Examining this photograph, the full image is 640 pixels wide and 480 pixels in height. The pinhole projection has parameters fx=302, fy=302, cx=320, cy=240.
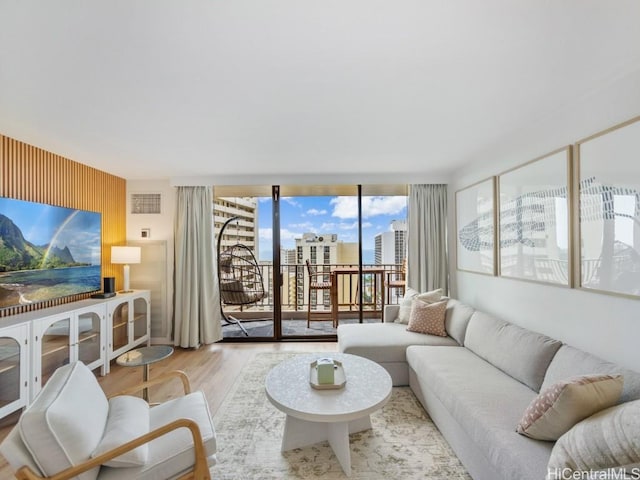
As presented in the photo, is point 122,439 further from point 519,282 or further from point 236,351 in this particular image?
point 519,282

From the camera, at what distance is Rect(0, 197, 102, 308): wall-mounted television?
2.56 meters

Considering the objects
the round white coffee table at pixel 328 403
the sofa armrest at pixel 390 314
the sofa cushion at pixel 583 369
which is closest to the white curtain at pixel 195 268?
the round white coffee table at pixel 328 403

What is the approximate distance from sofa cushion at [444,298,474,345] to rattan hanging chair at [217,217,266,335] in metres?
2.82

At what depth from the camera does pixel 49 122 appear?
2.35 meters

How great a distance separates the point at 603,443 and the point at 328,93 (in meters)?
2.16

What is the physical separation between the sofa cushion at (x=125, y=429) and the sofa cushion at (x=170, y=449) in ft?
0.12

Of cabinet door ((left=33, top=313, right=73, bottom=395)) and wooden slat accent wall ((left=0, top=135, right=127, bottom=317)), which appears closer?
cabinet door ((left=33, top=313, right=73, bottom=395))

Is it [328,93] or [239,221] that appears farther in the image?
[239,221]

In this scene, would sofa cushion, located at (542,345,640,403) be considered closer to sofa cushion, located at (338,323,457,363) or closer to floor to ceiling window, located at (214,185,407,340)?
sofa cushion, located at (338,323,457,363)

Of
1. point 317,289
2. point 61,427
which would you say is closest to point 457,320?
point 317,289

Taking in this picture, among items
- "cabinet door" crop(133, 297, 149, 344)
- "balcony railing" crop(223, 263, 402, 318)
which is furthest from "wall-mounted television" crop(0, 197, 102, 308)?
"balcony railing" crop(223, 263, 402, 318)

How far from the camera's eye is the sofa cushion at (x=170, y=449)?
140cm

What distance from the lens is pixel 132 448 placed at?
4.40ft

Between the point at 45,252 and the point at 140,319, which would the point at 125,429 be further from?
the point at 140,319
